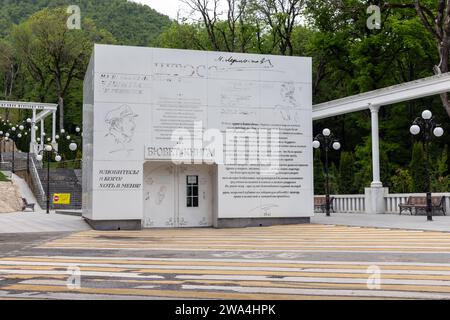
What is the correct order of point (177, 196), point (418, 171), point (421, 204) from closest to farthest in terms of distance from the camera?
point (177, 196)
point (421, 204)
point (418, 171)

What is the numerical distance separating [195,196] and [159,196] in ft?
4.24

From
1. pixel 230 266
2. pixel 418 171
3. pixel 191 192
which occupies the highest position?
pixel 418 171

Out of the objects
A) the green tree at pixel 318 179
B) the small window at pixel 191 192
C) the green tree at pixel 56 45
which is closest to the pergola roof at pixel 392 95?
the green tree at pixel 318 179

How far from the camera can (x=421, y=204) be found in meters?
23.7

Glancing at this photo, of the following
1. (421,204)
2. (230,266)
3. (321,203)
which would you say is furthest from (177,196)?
(321,203)

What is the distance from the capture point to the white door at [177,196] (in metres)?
19.0

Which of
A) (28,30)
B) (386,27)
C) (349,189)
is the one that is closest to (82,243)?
(349,189)

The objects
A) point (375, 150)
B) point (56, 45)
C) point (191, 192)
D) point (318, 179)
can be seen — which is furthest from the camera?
point (56, 45)

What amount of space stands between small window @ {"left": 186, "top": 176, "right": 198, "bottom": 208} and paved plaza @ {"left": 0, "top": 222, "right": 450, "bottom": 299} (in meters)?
4.00

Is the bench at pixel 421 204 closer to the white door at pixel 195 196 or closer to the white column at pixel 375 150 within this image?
the white column at pixel 375 150

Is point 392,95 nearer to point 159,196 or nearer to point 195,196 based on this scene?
point 195,196

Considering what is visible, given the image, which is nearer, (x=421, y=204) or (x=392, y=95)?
(x=421, y=204)

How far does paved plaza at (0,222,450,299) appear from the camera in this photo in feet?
23.0

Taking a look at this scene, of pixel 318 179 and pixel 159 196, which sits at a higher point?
pixel 318 179
